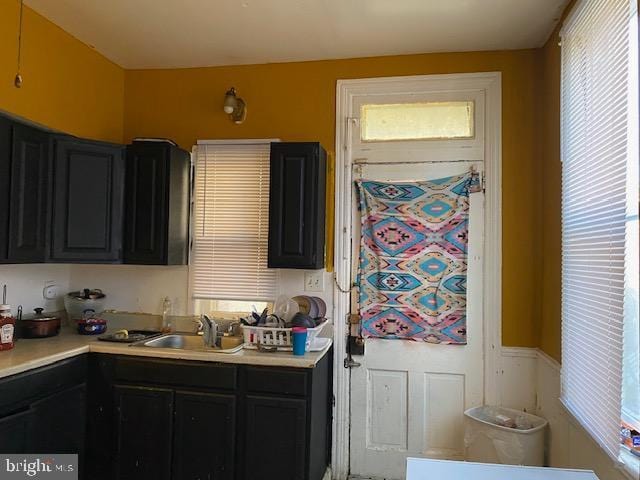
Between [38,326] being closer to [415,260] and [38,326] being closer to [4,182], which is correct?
[4,182]

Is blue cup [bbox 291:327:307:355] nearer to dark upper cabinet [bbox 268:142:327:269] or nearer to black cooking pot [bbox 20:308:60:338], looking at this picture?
dark upper cabinet [bbox 268:142:327:269]

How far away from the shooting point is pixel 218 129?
3268mm

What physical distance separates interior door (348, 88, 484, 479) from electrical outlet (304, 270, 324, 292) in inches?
8.6

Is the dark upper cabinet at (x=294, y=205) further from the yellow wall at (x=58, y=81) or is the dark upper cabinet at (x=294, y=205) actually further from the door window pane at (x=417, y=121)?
the yellow wall at (x=58, y=81)

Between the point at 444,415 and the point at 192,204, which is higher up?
the point at 192,204

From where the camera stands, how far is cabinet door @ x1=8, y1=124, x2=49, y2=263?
2.48 metres

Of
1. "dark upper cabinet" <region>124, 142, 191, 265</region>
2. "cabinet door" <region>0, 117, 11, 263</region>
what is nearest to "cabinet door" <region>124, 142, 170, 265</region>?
"dark upper cabinet" <region>124, 142, 191, 265</region>

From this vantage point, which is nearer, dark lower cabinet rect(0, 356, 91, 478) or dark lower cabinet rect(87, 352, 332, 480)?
dark lower cabinet rect(0, 356, 91, 478)

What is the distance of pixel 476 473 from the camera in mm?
1541

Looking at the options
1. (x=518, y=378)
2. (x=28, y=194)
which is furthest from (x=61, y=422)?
(x=518, y=378)

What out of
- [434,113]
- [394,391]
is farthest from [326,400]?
[434,113]

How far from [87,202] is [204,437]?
1557mm

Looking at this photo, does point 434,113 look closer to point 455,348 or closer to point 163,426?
point 455,348

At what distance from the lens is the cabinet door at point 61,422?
2320mm
